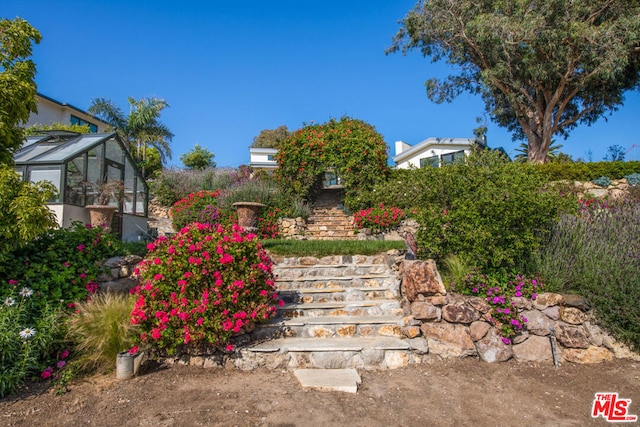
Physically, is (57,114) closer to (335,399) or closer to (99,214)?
(99,214)

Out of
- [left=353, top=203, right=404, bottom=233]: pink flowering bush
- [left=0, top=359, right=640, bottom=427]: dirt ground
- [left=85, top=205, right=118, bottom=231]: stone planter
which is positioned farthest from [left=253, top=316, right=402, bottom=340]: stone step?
[left=85, top=205, right=118, bottom=231]: stone planter

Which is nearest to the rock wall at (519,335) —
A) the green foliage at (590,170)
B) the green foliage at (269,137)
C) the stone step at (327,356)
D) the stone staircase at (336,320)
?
the stone staircase at (336,320)

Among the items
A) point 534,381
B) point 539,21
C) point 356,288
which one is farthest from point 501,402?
point 539,21

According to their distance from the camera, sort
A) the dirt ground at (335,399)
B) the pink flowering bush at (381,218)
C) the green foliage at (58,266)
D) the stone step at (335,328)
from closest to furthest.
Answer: the dirt ground at (335,399)
the green foliage at (58,266)
the stone step at (335,328)
the pink flowering bush at (381,218)

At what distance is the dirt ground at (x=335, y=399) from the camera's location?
3031 mm

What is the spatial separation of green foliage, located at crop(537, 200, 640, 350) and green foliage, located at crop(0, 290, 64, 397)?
6.00m

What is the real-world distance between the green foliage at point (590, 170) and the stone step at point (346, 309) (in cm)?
1045

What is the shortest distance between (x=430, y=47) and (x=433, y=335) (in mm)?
16706

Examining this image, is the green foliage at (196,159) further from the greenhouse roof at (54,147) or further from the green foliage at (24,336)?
the green foliage at (24,336)

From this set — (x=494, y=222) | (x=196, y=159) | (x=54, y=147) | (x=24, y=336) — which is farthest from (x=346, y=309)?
(x=196, y=159)

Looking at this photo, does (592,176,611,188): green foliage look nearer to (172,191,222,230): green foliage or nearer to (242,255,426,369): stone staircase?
(242,255,426,369): stone staircase

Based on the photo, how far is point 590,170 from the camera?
42.1ft

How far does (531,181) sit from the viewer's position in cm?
549

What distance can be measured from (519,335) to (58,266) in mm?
5770
